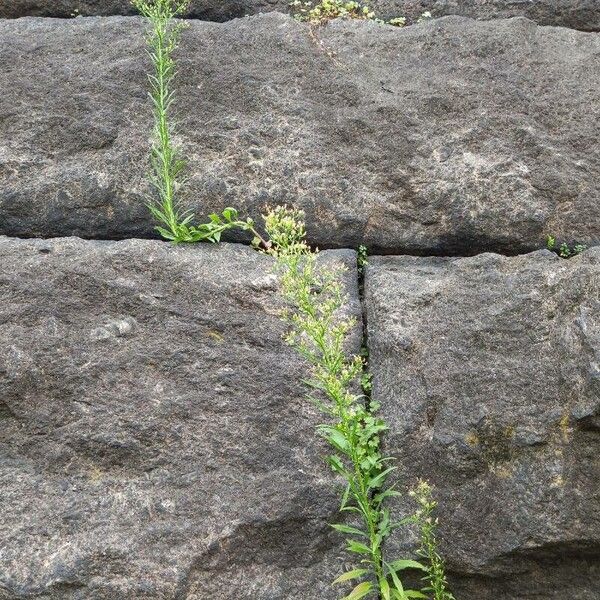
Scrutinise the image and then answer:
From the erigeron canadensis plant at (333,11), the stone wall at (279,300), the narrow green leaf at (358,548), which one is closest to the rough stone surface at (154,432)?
the stone wall at (279,300)

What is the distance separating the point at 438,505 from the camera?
2617 millimetres

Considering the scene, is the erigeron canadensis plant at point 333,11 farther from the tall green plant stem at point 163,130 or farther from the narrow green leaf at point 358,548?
the narrow green leaf at point 358,548

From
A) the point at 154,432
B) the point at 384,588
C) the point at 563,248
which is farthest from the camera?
the point at 563,248

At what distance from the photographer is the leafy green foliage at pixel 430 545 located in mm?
2482

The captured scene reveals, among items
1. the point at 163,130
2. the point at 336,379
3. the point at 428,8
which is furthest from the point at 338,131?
the point at 336,379

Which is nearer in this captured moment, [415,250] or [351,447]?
[351,447]

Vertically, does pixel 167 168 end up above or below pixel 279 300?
above

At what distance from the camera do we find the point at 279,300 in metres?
3.03

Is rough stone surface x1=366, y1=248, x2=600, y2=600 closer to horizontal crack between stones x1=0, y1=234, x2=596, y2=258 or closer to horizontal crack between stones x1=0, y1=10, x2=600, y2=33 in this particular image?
horizontal crack between stones x1=0, y1=234, x2=596, y2=258

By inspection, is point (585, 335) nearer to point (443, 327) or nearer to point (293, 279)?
point (443, 327)

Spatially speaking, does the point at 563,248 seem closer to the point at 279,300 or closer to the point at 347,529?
the point at 279,300

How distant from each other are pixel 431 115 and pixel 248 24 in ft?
2.76

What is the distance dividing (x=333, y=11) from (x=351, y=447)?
197cm

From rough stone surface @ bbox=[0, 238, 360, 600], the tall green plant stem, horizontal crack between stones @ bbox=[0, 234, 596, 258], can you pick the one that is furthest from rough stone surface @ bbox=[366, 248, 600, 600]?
the tall green plant stem
